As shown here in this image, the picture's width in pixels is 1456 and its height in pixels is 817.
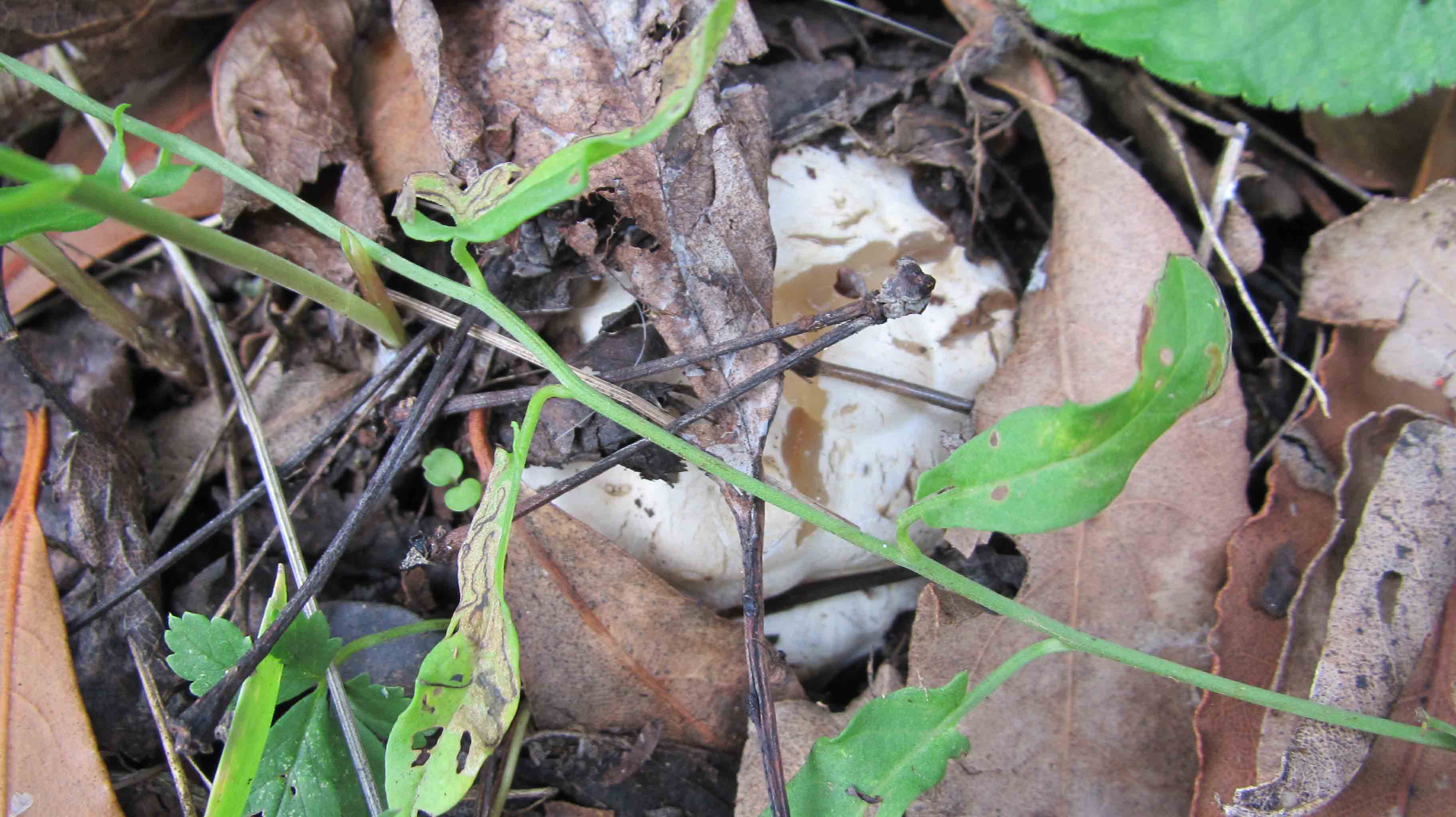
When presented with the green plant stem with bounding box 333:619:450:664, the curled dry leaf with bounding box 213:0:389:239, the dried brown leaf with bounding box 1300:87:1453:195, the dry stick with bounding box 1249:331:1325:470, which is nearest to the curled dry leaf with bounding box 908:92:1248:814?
the dry stick with bounding box 1249:331:1325:470

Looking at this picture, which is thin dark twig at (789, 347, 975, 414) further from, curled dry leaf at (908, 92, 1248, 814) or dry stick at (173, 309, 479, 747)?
dry stick at (173, 309, 479, 747)

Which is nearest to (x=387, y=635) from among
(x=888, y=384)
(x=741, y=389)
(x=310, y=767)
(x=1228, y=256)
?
(x=310, y=767)

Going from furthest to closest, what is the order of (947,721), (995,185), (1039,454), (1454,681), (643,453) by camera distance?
(995,185) < (643,453) < (1454,681) < (947,721) < (1039,454)

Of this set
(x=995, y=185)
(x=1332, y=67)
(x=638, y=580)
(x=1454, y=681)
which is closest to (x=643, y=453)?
(x=638, y=580)

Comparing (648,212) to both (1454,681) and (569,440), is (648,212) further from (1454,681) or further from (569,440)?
(1454,681)

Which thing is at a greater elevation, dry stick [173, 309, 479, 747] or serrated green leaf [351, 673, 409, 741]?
dry stick [173, 309, 479, 747]
